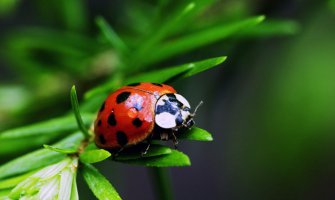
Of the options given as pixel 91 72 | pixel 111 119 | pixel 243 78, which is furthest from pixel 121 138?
pixel 243 78

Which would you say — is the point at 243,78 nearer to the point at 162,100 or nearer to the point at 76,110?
the point at 162,100

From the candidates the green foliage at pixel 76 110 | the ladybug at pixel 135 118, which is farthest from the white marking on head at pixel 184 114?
the green foliage at pixel 76 110

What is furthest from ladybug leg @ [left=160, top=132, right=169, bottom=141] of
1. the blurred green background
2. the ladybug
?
the blurred green background

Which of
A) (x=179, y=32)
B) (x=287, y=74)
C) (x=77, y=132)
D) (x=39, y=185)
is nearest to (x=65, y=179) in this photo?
(x=39, y=185)

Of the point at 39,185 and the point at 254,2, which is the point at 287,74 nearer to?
the point at 254,2

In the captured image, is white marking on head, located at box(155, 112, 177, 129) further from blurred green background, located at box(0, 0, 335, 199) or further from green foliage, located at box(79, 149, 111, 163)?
blurred green background, located at box(0, 0, 335, 199)

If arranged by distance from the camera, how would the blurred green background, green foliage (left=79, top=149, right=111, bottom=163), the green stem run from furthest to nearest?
the blurred green background
the green stem
green foliage (left=79, top=149, right=111, bottom=163)

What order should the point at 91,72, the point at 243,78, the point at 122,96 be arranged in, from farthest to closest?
the point at 243,78
the point at 91,72
the point at 122,96

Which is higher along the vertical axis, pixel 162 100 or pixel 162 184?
pixel 162 100

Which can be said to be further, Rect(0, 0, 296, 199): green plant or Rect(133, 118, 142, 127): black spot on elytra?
Rect(133, 118, 142, 127): black spot on elytra
